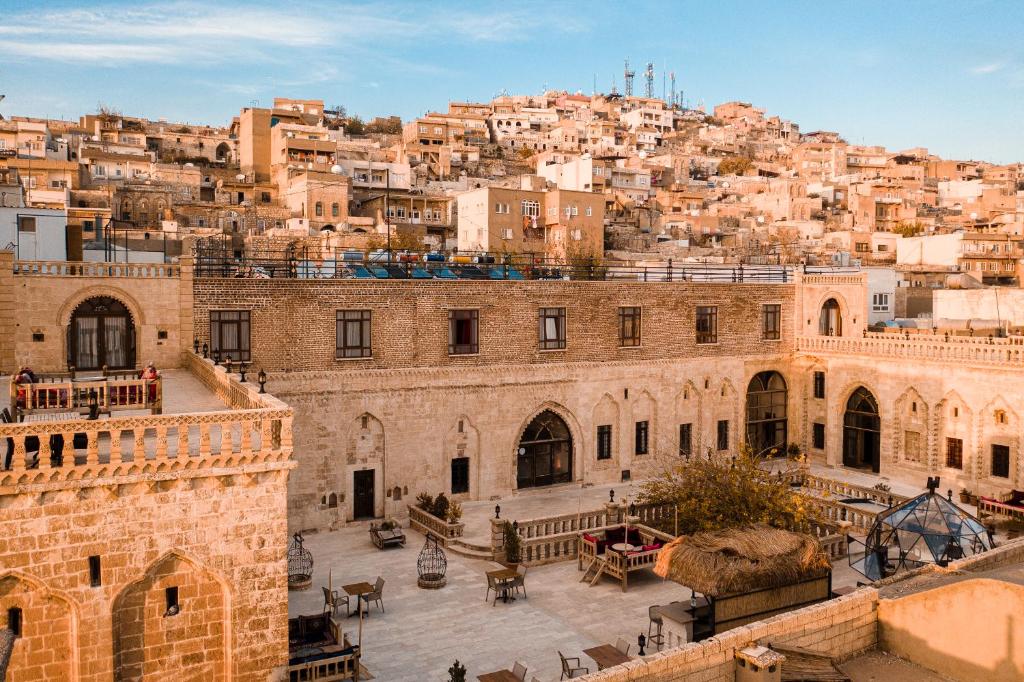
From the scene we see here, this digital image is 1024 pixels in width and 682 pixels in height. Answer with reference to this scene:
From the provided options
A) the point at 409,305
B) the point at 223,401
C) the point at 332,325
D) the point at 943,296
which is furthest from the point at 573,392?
the point at 943,296

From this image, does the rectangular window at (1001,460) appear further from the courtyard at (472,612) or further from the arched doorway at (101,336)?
the arched doorway at (101,336)

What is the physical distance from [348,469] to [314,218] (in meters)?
46.3

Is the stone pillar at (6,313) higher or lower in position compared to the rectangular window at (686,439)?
higher

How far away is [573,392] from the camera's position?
28141mm

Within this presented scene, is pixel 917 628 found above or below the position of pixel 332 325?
below

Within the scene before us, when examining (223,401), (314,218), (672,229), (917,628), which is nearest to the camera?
(917,628)

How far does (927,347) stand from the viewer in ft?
92.7

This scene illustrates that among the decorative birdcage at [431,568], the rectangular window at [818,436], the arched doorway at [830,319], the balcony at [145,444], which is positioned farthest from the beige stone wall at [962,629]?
the arched doorway at [830,319]

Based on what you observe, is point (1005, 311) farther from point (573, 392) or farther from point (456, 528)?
point (456, 528)

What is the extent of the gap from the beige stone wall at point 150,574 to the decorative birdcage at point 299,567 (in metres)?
6.73

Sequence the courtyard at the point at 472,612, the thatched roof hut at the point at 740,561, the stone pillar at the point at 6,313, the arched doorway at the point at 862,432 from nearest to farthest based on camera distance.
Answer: the thatched roof hut at the point at 740,561
the courtyard at the point at 472,612
the stone pillar at the point at 6,313
the arched doorway at the point at 862,432

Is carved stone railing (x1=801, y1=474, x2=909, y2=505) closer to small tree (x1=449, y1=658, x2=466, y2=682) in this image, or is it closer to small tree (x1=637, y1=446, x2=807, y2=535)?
small tree (x1=637, y1=446, x2=807, y2=535)

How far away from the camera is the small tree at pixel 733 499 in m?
19.8

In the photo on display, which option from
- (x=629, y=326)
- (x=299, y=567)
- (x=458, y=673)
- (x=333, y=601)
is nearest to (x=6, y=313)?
(x=299, y=567)
